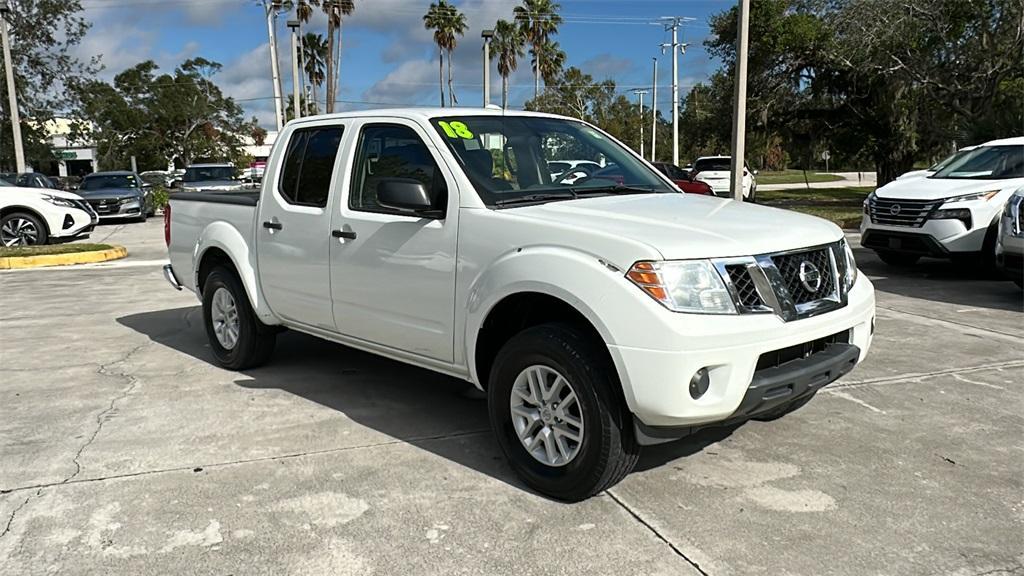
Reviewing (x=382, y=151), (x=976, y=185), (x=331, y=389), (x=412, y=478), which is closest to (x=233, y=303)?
(x=331, y=389)

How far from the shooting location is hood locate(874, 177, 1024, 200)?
9.70 meters

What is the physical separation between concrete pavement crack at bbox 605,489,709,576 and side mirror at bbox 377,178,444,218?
1653mm

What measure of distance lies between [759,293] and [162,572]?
264cm

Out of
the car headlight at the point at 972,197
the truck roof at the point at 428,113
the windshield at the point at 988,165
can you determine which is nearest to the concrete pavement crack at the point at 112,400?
the truck roof at the point at 428,113

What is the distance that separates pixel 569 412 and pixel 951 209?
7.71 m

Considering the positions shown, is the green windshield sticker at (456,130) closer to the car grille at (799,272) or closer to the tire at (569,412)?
the tire at (569,412)

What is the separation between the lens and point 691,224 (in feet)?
12.4

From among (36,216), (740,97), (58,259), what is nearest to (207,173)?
(36,216)

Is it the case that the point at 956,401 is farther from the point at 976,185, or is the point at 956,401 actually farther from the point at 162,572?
the point at 976,185

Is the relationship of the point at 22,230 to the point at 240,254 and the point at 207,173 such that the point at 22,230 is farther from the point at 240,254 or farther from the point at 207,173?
the point at 240,254

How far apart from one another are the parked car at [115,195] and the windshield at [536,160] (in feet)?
61.3

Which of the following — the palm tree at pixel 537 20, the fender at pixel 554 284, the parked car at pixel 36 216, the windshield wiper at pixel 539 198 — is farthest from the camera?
the palm tree at pixel 537 20

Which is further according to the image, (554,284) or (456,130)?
(456,130)

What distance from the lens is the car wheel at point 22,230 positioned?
14297 millimetres
